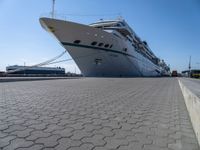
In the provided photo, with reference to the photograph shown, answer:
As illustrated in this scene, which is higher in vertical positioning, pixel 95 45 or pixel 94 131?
pixel 95 45

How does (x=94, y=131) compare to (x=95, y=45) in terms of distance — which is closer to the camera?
(x=94, y=131)

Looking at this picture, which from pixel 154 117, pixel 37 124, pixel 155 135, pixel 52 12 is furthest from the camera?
pixel 52 12

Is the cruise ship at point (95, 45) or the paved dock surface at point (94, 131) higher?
the cruise ship at point (95, 45)

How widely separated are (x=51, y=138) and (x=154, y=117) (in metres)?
2.45

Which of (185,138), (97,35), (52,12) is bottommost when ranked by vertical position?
(185,138)

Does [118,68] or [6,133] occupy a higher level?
[118,68]

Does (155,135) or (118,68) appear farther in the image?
(118,68)

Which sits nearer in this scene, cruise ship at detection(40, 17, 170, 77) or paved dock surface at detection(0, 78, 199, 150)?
Result: paved dock surface at detection(0, 78, 199, 150)

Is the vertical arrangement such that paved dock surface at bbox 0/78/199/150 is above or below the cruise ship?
below

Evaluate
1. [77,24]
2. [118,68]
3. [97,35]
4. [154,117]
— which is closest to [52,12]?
[77,24]

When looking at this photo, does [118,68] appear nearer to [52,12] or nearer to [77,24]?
[77,24]

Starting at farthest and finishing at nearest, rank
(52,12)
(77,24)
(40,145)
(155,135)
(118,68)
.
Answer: (118,68) → (52,12) → (77,24) → (155,135) → (40,145)

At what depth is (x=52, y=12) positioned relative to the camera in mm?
24953

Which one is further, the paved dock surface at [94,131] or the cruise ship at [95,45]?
the cruise ship at [95,45]
